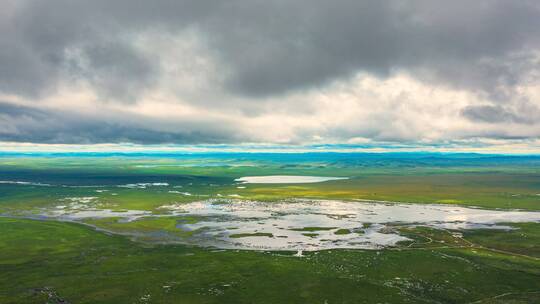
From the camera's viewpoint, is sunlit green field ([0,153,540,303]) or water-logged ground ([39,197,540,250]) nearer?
sunlit green field ([0,153,540,303])

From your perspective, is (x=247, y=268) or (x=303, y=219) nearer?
(x=247, y=268)

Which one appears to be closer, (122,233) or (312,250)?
(312,250)

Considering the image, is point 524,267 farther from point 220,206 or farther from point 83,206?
point 83,206

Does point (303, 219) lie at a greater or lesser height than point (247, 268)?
greater

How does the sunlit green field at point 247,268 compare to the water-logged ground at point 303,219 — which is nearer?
the sunlit green field at point 247,268

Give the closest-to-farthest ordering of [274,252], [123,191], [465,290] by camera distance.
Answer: [465,290] < [274,252] < [123,191]

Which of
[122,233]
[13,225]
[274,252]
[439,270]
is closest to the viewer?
[439,270]

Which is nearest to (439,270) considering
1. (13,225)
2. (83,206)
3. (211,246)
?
(211,246)
